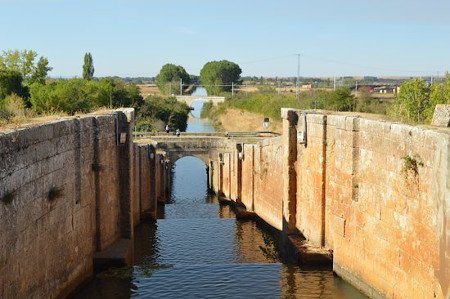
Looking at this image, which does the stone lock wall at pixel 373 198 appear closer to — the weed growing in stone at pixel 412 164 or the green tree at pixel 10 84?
the weed growing in stone at pixel 412 164

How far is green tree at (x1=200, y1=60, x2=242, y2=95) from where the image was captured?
372 feet

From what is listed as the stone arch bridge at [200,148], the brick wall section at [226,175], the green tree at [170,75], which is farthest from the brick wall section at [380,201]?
the green tree at [170,75]

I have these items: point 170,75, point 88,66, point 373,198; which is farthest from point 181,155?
point 170,75

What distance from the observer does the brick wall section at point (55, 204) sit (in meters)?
8.42

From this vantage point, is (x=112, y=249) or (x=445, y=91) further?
(x=445, y=91)

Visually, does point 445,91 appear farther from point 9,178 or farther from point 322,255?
point 9,178

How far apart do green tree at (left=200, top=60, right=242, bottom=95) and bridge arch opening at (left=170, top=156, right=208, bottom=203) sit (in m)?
57.5

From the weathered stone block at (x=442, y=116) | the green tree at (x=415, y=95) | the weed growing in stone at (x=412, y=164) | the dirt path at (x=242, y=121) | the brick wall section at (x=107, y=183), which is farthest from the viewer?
the dirt path at (x=242, y=121)

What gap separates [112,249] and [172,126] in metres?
43.5

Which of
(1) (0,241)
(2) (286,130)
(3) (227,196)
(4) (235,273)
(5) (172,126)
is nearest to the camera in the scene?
(1) (0,241)

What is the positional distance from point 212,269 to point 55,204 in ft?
14.9

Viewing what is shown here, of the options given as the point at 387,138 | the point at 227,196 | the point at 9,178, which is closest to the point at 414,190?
the point at 387,138

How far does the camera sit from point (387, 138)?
35.6ft

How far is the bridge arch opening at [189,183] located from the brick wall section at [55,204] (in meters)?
19.2
